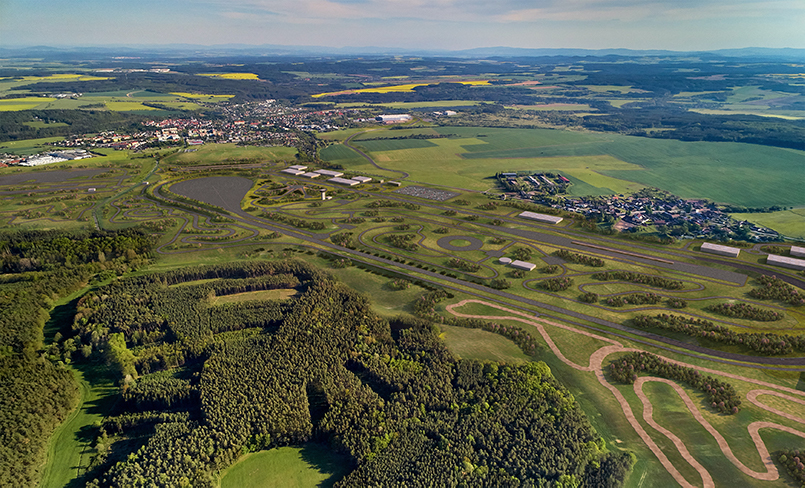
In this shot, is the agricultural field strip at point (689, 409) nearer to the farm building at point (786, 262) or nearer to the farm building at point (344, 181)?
the farm building at point (786, 262)

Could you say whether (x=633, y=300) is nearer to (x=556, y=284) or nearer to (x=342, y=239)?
(x=556, y=284)

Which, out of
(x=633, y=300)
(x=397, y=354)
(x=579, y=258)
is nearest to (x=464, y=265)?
(x=579, y=258)

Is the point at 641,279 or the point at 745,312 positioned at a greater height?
the point at 641,279

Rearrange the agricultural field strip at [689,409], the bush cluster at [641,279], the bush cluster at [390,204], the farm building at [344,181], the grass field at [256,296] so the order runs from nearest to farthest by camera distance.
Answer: the agricultural field strip at [689,409]
the grass field at [256,296]
the bush cluster at [641,279]
the bush cluster at [390,204]
the farm building at [344,181]

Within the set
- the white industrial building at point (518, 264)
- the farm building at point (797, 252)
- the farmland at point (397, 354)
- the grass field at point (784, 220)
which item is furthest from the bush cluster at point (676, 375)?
the grass field at point (784, 220)

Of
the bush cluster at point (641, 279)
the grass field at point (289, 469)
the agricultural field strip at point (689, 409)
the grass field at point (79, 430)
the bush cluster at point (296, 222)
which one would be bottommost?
the grass field at point (79, 430)

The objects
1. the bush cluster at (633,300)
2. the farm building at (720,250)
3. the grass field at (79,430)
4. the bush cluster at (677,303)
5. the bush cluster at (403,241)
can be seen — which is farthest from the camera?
the bush cluster at (403,241)
